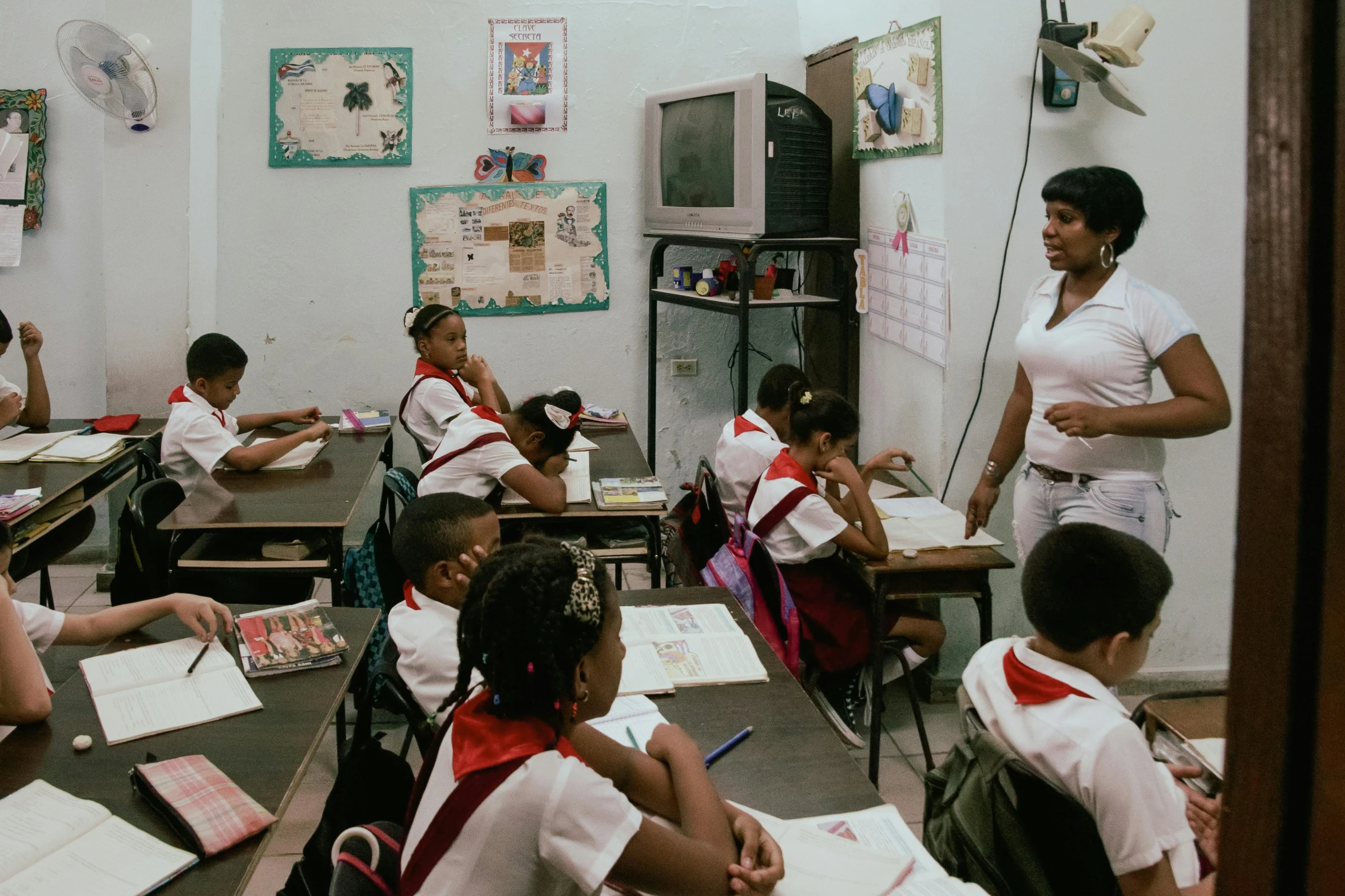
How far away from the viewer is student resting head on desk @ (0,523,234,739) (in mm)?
1684

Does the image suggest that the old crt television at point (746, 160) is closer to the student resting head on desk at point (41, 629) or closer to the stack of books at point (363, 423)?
the stack of books at point (363, 423)

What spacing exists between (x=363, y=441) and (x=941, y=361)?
84.7 inches

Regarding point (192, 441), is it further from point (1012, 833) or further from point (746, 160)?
point (1012, 833)

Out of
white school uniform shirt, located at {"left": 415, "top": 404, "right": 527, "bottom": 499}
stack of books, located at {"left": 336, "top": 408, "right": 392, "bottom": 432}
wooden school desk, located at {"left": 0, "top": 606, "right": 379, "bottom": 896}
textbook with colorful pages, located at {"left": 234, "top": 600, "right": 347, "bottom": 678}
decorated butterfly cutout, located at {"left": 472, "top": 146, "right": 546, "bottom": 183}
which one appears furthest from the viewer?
decorated butterfly cutout, located at {"left": 472, "top": 146, "right": 546, "bottom": 183}

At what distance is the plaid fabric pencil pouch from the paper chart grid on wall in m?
2.42

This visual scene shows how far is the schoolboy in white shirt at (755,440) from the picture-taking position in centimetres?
312

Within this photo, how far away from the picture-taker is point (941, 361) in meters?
3.31

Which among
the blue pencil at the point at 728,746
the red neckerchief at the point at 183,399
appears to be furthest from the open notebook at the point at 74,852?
the red neckerchief at the point at 183,399

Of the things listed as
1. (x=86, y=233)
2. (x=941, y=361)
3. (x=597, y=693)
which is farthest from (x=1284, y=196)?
(x=86, y=233)

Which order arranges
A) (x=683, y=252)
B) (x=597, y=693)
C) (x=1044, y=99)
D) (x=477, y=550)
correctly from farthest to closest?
(x=683, y=252)
(x=1044, y=99)
(x=477, y=550)
(x=597, y=693)

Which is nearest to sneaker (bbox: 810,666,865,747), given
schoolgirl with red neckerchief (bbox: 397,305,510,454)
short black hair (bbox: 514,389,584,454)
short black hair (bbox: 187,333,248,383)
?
short black hair (bbox: 514,389,584,454)

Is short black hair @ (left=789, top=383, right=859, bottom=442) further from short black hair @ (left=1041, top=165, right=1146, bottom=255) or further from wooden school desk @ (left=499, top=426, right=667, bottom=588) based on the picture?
short black hair @ (left=1041, top=165, right=1146, bottom=255)

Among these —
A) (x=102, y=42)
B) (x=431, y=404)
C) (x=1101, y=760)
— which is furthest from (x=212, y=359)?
(x=1101, y=760)

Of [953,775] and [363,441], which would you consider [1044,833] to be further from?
[363,441]
